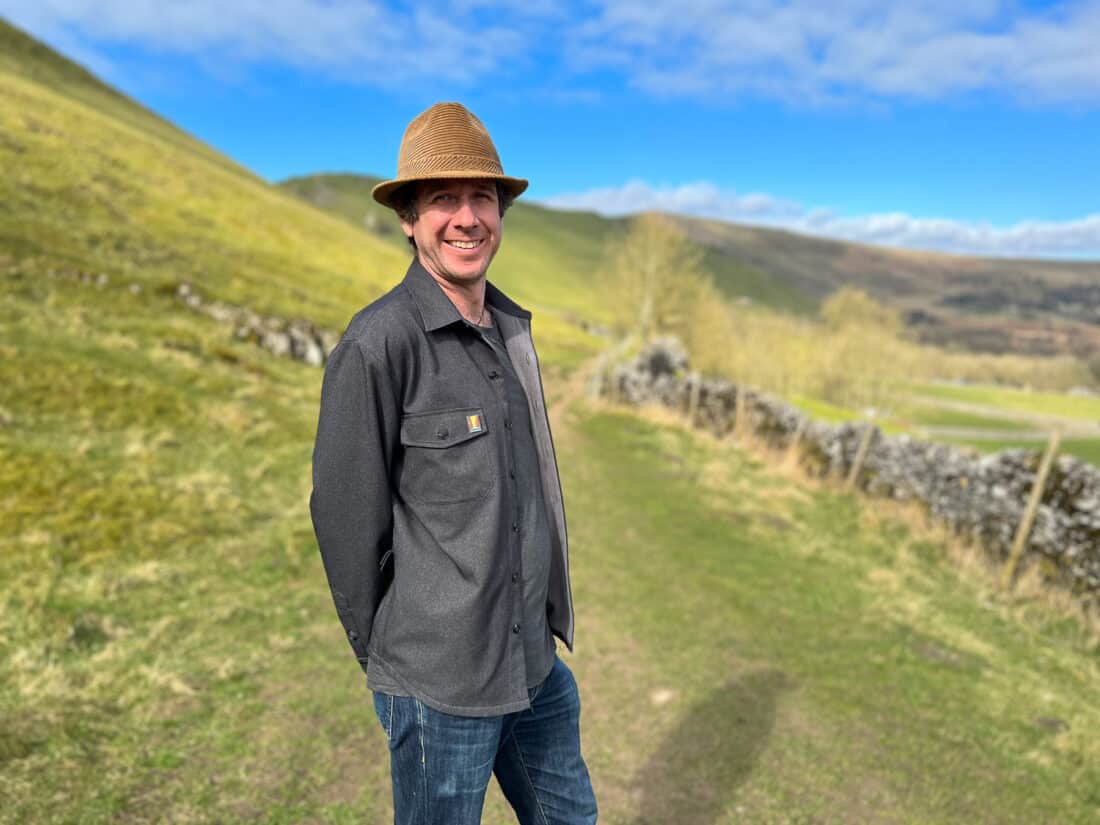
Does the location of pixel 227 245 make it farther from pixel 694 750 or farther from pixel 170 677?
pixel 694 750

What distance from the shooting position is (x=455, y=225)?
2.16m

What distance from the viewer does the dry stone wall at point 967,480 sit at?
9.98 m

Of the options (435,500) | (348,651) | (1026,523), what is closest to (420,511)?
(435,500)

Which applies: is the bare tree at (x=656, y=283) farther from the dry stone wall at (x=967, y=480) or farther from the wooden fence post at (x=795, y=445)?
the wooden fence post at (x=795, y=445)

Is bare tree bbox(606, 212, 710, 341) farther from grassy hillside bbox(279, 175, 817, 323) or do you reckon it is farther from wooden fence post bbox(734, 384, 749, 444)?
wooden fence post bbox(734, 384, 749, 444)

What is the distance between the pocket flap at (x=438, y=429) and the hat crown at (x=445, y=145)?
30.0 inches

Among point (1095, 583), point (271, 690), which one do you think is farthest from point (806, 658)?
point (1095, 583)

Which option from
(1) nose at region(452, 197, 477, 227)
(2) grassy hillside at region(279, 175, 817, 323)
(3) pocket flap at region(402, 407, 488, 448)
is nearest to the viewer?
(3) pocket flap at region(402, 407, 488, 448)

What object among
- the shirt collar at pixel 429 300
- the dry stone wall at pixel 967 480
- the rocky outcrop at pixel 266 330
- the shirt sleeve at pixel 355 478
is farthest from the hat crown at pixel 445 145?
the rocky outcrop at pixel 266 330

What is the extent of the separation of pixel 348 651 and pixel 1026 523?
400 inches

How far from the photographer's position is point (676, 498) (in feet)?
41.8

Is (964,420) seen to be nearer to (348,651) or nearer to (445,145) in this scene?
(348,651)

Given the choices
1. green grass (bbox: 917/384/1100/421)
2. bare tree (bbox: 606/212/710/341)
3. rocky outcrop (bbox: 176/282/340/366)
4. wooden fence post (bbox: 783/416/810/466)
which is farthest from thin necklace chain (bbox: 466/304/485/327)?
green grass (bbox: 917/384/1100/421)

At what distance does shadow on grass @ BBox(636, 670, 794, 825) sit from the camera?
443 cm
